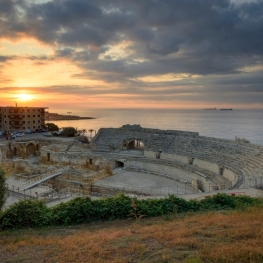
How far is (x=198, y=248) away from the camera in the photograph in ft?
25.9

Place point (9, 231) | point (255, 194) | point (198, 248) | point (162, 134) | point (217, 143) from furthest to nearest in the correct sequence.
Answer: point (162, 134)
point (217, 143)
point (255, 194)
point (9, 231)
point (198, 248)

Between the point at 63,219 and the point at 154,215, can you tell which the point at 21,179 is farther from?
the point at 154,215

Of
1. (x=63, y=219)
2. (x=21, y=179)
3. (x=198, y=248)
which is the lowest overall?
(x=21, y=179)

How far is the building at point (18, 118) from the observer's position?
6862cm

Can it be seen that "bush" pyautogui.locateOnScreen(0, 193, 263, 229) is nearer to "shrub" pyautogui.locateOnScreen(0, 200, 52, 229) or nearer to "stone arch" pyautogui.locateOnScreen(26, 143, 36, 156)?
"shrub" pyautogui.locateOnScreen(0, 200, 52, 229)

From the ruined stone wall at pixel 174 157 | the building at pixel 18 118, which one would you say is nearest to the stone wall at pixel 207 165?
the ruined stone wall at pixel 174 157

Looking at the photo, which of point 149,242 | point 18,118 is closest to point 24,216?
point 149,242

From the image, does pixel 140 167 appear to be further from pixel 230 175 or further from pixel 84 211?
pixel 84 211

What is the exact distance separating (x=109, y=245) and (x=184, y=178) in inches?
813

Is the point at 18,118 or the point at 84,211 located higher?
the point at 18,118

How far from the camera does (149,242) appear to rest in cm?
873

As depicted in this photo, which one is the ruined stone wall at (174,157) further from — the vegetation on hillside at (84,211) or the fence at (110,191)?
the vegetation on hillside at (84,211)

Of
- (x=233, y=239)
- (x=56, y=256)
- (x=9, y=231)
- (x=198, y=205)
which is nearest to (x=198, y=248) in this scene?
(x=233, y=239)

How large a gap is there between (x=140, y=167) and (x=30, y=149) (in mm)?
20927
